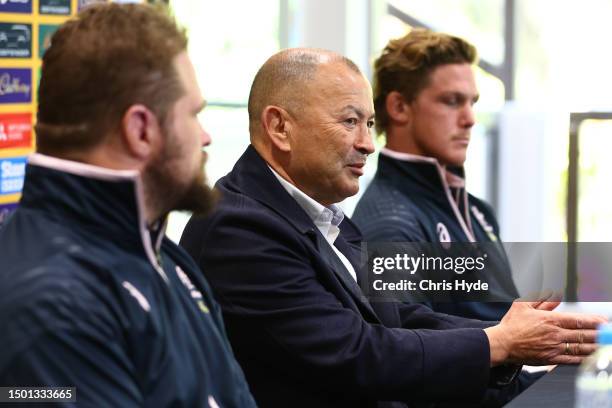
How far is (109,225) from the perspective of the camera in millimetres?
1492

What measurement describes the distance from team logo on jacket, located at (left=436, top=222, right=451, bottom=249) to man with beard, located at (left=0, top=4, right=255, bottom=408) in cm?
138

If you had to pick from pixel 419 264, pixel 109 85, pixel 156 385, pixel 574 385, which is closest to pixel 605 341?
pixel 574 385

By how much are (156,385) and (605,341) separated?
642 millimetres

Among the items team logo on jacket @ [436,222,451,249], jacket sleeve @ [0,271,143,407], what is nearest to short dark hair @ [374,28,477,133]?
team logo on jacket @ [436,222,451,249]

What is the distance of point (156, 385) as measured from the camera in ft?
4.83

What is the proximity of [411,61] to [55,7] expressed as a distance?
0.98m

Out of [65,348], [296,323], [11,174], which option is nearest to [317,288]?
[296,323]

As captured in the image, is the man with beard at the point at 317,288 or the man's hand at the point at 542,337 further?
the man's hand at the point at 542,337

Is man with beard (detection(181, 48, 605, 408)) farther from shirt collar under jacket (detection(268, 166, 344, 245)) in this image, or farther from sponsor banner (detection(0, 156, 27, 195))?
sponsor banner (detection(0, 156, 27, 195))

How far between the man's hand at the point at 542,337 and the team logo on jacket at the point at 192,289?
729 mm

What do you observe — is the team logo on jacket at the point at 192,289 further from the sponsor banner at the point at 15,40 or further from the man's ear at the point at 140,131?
the sponsor banner at the point at 15,40

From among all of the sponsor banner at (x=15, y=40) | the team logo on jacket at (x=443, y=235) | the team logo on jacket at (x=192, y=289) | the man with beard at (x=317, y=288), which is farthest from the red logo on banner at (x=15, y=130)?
the team logo on jacket at (x=192, y=289)

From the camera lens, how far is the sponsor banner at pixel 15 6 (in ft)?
9.52

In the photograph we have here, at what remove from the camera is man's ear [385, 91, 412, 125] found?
3186 millimetres
